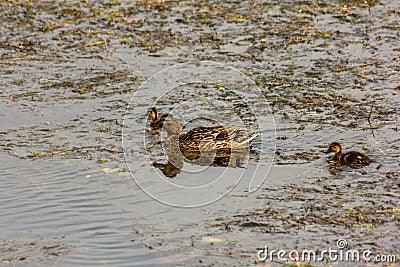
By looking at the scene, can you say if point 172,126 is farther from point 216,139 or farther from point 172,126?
point 216,139

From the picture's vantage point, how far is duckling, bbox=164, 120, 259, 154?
35.3 feet

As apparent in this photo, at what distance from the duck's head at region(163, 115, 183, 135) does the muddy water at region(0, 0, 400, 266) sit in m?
0.44

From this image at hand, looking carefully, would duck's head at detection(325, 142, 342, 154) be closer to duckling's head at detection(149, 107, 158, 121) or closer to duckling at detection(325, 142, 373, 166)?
duckling at detection(325, 142, 373, 166)

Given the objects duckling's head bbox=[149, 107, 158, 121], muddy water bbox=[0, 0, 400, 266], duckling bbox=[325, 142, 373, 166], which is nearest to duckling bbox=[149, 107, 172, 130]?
duckling's head bbox=[149, 107, 158, 121]

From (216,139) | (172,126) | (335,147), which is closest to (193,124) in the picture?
(172,126)

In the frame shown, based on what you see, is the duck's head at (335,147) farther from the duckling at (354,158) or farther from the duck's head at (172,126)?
the duck's head at (172,126)

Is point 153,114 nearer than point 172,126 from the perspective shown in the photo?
No

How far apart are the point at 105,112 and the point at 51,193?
10.2 feet

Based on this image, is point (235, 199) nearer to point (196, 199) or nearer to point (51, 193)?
point (196, 199)

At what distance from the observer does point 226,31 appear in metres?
15.7

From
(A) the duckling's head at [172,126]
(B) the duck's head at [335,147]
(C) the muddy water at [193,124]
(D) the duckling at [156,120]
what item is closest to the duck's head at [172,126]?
(A) the duckling's head at [172,126]

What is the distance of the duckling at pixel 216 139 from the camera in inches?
424

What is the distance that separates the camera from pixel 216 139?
10.9 metres

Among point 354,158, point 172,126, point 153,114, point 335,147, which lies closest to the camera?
point 354,158
